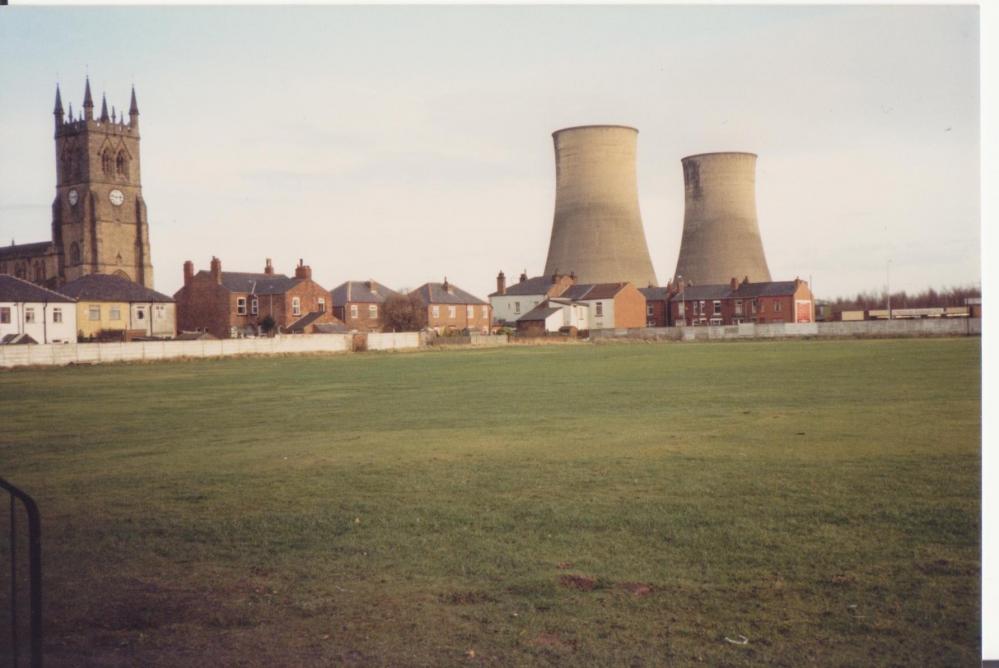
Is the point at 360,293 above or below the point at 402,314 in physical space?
above

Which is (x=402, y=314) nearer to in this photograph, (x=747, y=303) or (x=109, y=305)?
(x=109, y=305)

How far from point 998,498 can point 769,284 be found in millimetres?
55065

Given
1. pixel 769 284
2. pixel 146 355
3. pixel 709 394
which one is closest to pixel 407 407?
pixel 709 394

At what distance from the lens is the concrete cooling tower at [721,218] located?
46.0m

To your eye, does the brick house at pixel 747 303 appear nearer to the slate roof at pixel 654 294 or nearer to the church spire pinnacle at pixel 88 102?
the slate roof at pixel 654 294

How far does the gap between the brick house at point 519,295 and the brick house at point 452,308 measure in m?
2.48

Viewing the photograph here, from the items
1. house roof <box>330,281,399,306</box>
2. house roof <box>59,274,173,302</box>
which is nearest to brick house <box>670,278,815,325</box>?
house roof <box>330,281,399,306</box>

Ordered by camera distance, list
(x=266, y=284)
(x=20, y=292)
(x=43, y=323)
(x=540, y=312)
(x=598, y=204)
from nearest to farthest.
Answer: (x=20, y=292) → (x=43, y=323) → (x=598, y=204) → (x=266, y=284) → (x=540, y=312)

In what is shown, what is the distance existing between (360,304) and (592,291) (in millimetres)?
17144

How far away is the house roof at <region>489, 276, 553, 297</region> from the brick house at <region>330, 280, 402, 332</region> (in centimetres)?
1319

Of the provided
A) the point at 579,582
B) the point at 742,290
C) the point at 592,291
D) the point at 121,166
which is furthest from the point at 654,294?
the point at 579,582

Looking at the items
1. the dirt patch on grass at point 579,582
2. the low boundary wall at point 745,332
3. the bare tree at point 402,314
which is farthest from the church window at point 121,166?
the low boundary wall at point 745,332

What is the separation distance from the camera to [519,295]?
70.0 meters

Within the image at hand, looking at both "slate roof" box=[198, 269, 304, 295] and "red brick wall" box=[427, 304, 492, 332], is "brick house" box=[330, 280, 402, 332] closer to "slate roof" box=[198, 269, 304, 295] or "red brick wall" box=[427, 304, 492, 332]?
"red brick wall" box=[427, 304, 492, 332]
